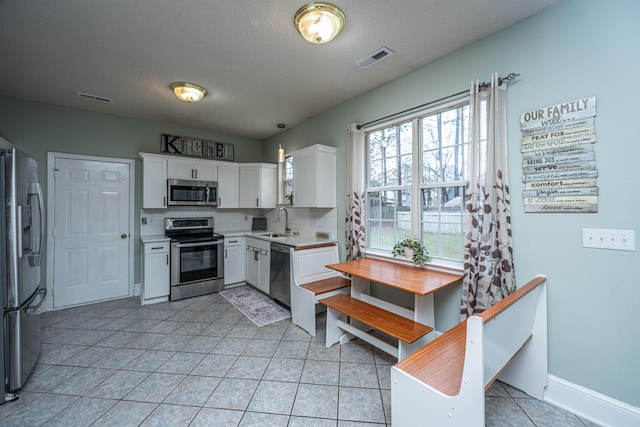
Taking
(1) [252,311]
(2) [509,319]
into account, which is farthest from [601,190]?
(1) [252,311]

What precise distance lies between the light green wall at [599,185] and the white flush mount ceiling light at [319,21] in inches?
49.5

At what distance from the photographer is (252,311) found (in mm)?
3330

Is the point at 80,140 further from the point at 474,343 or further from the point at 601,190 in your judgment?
the point at 601,190

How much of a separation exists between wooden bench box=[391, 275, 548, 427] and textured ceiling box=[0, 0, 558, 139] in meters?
2.00

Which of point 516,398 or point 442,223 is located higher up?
point 442,223

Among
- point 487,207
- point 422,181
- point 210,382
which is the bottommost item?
point 210,382

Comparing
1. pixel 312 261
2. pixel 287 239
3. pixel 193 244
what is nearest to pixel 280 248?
pixel 287 239

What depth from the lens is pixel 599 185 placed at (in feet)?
5.28

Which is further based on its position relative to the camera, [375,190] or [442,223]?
[375,190]

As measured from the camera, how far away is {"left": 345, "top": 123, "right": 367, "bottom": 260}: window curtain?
3.05 m

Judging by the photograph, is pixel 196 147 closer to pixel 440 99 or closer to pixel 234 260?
pixel 234 260

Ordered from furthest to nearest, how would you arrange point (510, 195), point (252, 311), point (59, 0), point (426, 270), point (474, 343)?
1. point (252, 311)
2. point (426, 270)
3. point (510, 195)
4. point (59, 0)
5. point (474, 343)

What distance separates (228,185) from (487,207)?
12.8 feet

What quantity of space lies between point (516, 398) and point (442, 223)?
1.38 m
